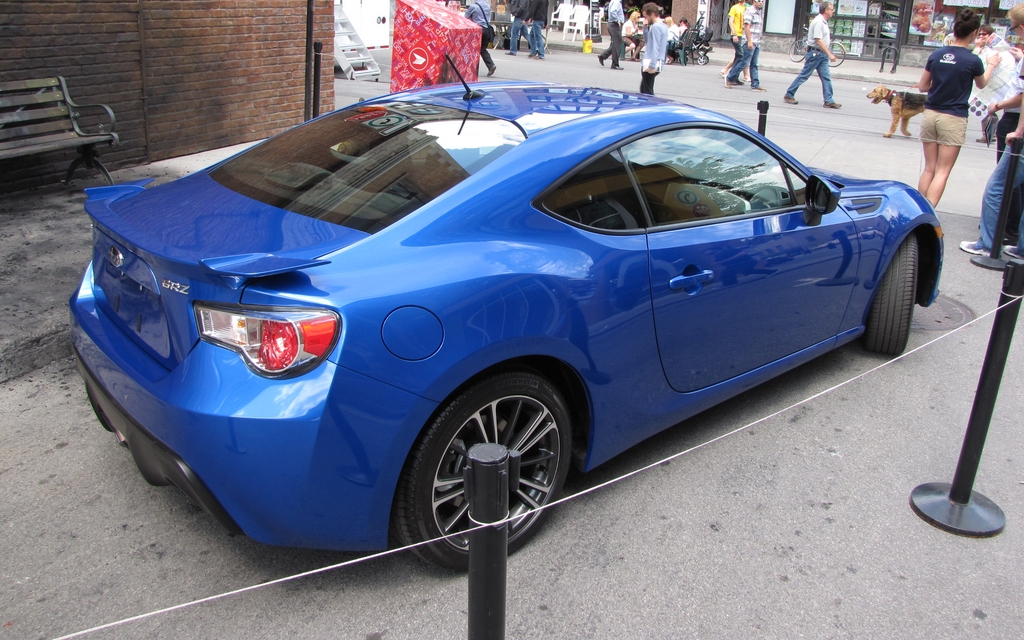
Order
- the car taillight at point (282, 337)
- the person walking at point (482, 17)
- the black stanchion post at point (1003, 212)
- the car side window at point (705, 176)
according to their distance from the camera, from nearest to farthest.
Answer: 1. the car taillight at point (282, 337)
2. the car side window at point (705, 176)
3. the black stanchion post at point (1003, 212)
4. the person walking at point (482, 17)

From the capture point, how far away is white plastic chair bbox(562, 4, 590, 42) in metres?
28.7

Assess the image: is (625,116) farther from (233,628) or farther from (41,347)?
(41,347)

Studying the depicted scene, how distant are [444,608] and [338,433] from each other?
765 mm

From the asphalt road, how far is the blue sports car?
281mm

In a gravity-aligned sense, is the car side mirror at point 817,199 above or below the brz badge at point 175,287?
above

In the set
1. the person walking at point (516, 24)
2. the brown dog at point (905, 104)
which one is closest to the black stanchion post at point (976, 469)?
the brown dog at point (905, 104)

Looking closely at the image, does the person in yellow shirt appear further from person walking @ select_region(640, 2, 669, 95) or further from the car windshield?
the car windshield

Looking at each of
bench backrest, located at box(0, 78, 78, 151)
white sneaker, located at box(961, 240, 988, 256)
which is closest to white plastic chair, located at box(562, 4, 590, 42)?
white sneaker, located at box(961, 240, 988, 256)

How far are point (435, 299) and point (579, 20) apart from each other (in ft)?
91.6

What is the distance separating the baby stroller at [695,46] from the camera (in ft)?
81.7

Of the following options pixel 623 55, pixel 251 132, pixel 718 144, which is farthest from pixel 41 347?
pixel 623 55

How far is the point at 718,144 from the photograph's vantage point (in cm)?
401

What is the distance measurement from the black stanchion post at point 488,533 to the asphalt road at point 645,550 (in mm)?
842

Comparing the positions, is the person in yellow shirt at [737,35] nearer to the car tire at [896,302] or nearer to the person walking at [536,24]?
the person walking at [536,24]
